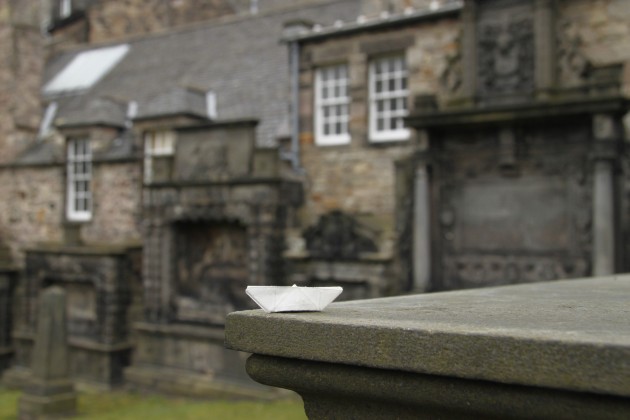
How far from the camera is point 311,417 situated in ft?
7.28

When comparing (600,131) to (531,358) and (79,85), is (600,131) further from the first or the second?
(79,85)

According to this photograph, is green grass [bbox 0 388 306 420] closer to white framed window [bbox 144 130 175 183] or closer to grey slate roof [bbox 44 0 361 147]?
white framed window [bbox 144 130 175 183]

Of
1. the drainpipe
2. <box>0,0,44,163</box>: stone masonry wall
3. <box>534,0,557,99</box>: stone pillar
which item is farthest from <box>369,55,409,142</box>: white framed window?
<box>0,0,44,163</box>: stone masonry wall

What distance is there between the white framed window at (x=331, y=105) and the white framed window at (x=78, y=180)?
311 inches

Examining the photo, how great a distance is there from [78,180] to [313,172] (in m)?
8.24

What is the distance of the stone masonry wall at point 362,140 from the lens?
13.7m

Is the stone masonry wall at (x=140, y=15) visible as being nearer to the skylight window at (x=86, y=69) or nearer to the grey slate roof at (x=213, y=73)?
the skylight window at (x=86, y=69)

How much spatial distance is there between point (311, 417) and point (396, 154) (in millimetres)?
12071

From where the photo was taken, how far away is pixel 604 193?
35.9 feet

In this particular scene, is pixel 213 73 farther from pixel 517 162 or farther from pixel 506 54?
pixel 517 162

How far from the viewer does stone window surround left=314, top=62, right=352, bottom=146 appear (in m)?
14.8

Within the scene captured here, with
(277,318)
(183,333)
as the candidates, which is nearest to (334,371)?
(277,318)

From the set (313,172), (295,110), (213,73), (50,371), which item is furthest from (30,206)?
(313,172)

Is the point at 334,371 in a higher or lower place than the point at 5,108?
lower
